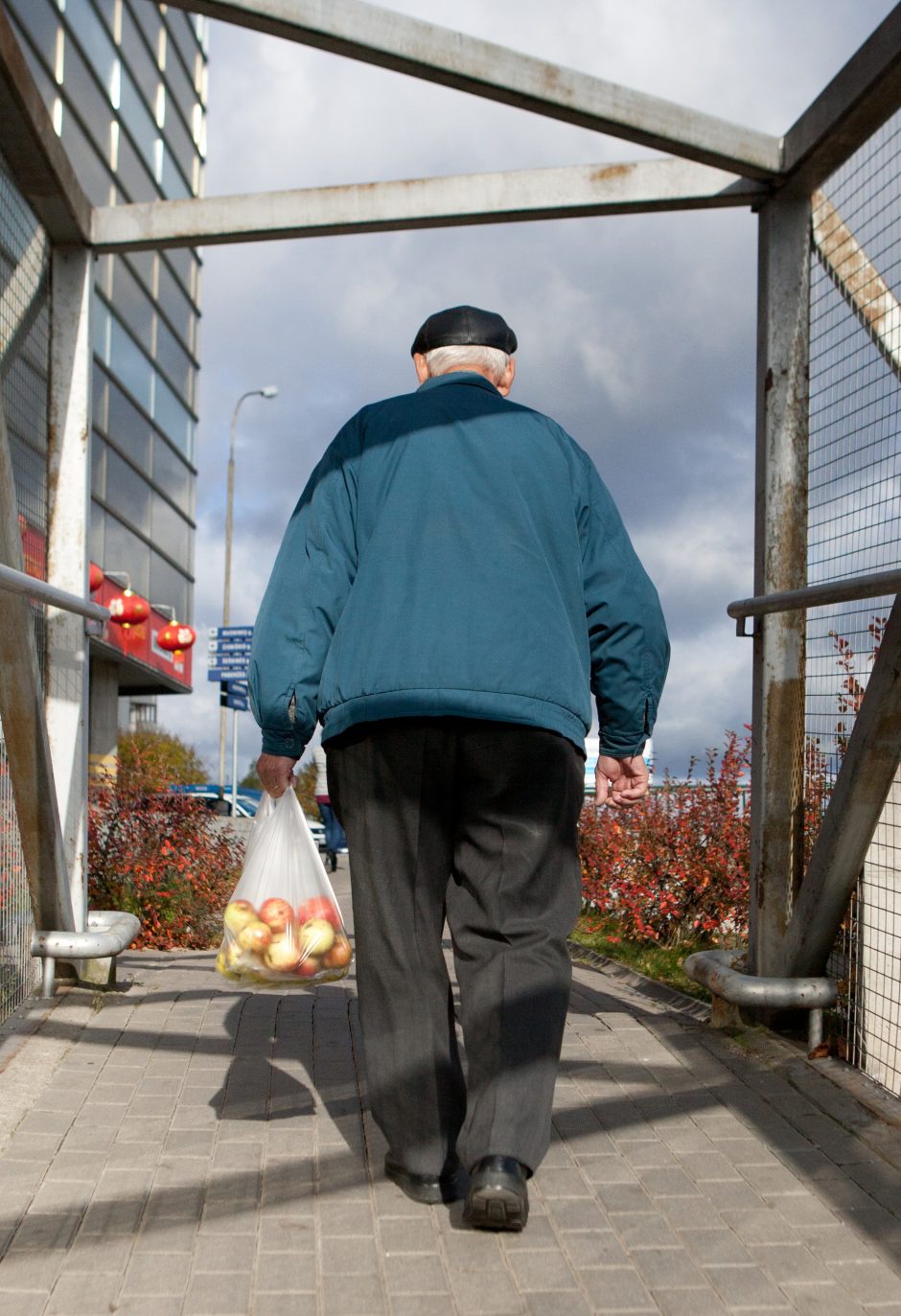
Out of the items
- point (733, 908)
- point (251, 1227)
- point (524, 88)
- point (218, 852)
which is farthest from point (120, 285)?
point (251, 1227)

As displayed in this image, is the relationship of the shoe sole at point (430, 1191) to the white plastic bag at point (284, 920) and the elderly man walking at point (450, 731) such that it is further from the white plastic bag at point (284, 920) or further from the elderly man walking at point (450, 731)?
the white plastic bag at point (284, 920)

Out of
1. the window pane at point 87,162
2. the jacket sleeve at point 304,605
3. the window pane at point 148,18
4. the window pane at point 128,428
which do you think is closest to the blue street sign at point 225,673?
the window pane at point 128,428

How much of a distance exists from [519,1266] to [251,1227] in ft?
1.87

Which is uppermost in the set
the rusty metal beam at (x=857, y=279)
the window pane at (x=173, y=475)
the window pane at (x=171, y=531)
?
the window pane at (x=173, y=475)

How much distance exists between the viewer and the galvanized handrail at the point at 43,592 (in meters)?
3.78

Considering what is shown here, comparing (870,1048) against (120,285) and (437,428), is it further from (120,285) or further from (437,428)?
(120,285)

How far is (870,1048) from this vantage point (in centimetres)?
403

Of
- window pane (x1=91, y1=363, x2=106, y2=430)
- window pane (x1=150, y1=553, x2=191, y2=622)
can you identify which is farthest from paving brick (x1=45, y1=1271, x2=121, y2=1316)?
window pane (x1=150, y1=553, x2=191, y2=622)

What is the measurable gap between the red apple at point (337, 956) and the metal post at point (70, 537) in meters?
2.05

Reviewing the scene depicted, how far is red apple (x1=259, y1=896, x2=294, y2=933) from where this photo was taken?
3422mm

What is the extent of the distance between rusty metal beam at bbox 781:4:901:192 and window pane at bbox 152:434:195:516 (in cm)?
2729

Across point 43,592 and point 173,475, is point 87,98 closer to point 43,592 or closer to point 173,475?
point 173,475

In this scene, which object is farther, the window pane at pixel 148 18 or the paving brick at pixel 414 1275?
the window pane at pixel 148 18

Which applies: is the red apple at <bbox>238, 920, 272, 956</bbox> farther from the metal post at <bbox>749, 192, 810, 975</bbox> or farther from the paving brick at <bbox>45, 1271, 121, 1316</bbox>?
the metal post at <bbox>749, 192, 810, 975</bbox>
